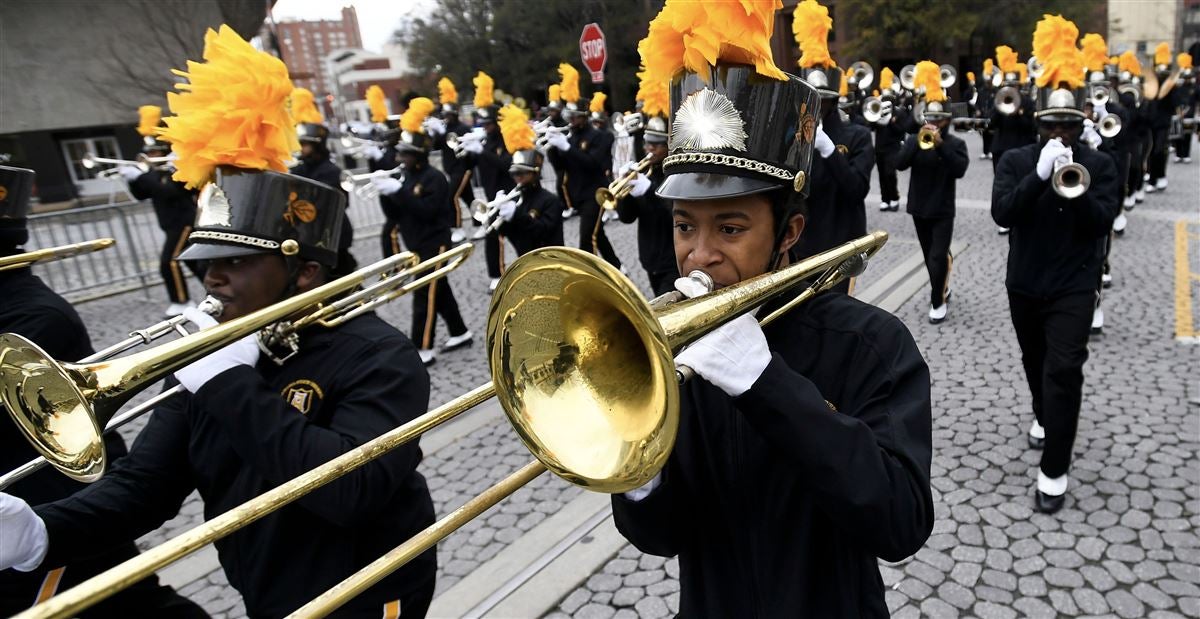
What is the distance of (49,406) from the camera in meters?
2.16

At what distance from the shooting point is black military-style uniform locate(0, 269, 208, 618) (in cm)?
254

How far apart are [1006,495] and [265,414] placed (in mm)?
4080

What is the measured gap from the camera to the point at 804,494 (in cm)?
178

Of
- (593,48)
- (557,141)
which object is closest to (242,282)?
(557,141)

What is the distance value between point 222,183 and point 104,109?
91.0 feet

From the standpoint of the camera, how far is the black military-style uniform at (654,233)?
6602 millimetres

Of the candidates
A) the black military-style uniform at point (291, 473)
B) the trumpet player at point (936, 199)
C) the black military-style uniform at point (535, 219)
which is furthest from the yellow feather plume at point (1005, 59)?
the black military-style uniform at point (291, 473)

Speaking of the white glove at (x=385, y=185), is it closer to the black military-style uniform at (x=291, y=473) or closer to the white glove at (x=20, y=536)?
the black military-style uniform at (x=291, y=473)

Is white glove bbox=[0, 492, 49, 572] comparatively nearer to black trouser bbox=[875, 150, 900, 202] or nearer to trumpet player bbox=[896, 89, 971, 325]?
trumpet player bbox=[896, 89, 971, 325]

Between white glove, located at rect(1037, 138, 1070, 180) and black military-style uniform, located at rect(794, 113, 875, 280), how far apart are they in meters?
1.56

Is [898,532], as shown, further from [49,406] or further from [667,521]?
[49,406]

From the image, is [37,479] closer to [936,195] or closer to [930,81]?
[936,195]

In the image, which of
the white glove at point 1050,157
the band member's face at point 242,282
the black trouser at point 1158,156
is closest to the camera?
the band member's face at point 242,282

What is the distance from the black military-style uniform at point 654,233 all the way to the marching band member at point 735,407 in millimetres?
4422
